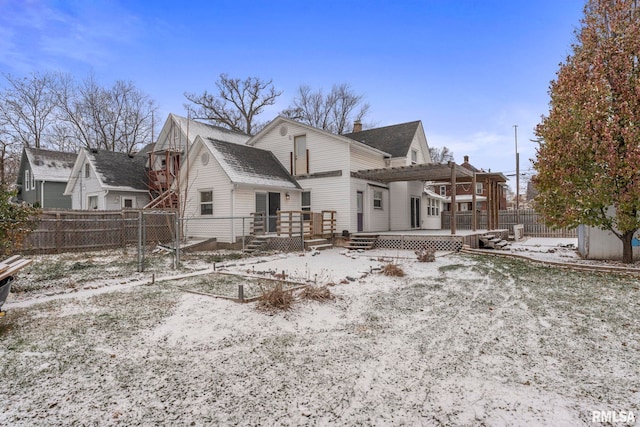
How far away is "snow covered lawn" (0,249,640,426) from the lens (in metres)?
2.74

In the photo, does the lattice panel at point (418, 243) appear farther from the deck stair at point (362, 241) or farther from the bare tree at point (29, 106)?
the bare tree at point (29, 106)

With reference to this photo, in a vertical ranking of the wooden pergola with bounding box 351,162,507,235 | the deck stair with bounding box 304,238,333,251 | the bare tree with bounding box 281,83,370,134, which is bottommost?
the deck stair with bounding box 304,238,333,251

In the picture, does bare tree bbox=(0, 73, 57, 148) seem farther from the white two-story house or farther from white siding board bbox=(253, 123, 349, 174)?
white siding board bbox=(253, 123, 349, 174)

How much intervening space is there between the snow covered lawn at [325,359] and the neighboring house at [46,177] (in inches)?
868

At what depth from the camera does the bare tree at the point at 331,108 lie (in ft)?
123

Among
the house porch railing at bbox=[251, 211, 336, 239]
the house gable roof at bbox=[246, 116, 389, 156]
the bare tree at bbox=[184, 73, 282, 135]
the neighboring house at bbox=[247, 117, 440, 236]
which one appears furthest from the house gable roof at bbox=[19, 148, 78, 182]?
the house porch railing at bbox=[251, 211, 336, 239]

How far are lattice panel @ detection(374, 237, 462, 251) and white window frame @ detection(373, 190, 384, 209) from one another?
3.28m

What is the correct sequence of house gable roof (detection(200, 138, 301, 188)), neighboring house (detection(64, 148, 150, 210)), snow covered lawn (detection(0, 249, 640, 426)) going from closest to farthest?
snow covered lawn (detection(0, 249, 640, 426)) < house gable roof (detection(200, 138, 301, 188)) < neighboring house (detection(64, 148, 150, 210))

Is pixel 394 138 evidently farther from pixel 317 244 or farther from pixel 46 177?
pixel 46 177

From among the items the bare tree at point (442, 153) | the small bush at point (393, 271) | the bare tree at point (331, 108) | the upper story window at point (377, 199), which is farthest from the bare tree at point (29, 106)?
the bare tree at point (442, 153)

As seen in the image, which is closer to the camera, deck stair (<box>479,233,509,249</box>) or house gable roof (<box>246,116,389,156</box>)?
deck stair (<box>479,233,509,249</box>)

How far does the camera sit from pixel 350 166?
632 inches

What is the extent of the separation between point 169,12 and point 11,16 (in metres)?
7.18
